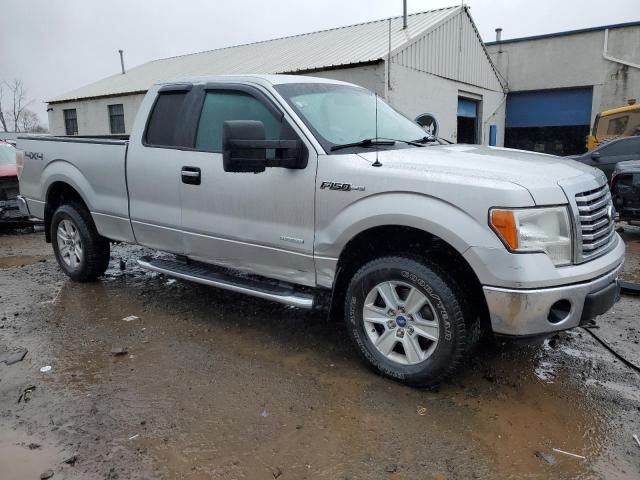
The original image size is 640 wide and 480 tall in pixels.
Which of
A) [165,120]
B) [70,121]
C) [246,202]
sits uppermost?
[70,121]

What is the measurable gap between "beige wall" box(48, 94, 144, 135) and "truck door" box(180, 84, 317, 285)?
727 inches

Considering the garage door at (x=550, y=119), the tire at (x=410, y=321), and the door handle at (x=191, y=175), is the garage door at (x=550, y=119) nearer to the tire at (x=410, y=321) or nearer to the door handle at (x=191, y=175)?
the door handle at (x=191, y=175)

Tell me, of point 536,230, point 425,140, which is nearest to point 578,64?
point 425,140

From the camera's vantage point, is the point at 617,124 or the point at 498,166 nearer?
the point at 498,166

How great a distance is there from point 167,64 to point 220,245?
23379 millimetres

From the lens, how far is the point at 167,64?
24.9 metres

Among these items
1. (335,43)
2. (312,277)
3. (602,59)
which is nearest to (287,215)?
(312,277)

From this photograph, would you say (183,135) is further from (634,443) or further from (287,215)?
(634,443)

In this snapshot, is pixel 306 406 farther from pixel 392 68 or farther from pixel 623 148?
pixel 392 68

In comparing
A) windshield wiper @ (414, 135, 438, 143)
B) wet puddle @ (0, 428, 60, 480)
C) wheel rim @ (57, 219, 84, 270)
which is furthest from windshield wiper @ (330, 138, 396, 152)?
wheel rim @ (57, 219, 84, 270)

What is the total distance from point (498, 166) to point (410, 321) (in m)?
1.07

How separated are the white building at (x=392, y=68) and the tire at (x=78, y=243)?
7178 mm

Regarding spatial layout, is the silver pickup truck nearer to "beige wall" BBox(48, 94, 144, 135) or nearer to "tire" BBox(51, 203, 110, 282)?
"tire" BBox(51, 203, 110, 282)

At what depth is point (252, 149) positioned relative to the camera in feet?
10.8
